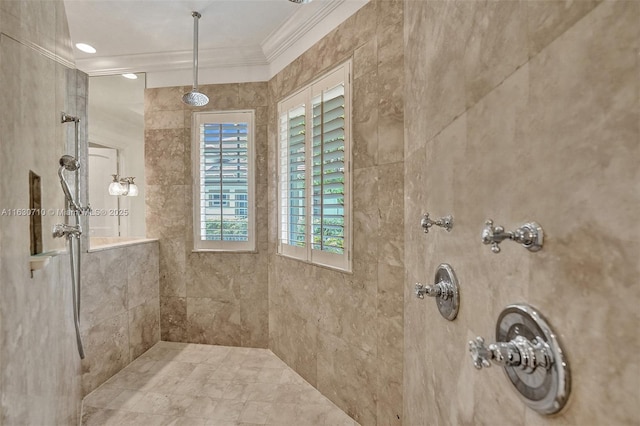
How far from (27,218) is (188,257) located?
1803mm

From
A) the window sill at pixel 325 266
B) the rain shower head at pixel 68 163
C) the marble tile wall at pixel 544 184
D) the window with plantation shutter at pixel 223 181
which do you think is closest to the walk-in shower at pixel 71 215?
the rain shower head at pixel 68 163

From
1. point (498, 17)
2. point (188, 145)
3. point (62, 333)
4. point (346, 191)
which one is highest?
point (188, 145)

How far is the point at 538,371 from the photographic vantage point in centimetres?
44

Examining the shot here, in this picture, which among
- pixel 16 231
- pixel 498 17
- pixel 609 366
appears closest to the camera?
pixel 609 366

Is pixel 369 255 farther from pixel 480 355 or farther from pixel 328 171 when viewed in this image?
pixel 480 355

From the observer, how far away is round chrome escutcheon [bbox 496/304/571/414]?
0.40 metres

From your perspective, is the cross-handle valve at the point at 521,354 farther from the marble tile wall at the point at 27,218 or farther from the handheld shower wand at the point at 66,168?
the handheld shower wand at the point at 66,168

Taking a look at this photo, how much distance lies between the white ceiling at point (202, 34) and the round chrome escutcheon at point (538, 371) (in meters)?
1.76

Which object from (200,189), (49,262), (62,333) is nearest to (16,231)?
(49,262)

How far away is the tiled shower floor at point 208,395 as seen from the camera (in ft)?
5.85

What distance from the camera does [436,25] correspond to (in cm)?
89

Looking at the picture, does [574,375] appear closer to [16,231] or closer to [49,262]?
[16,231]

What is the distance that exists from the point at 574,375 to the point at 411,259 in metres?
0.87

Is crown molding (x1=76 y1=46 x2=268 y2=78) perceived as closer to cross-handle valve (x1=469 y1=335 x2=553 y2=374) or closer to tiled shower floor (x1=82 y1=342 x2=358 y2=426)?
tiled shower floor (x1=82 y1=342 x2=358 y2=426)
